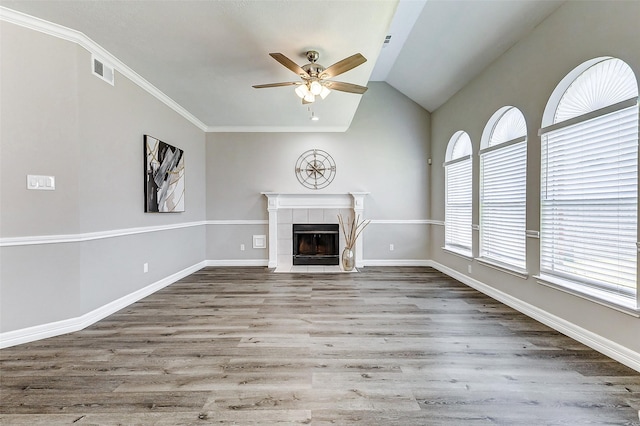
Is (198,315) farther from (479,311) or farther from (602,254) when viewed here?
(602,254)

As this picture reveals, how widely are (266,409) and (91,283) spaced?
232cm

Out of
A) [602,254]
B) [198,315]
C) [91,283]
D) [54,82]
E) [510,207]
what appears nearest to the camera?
[602,254]

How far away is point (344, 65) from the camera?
109 inches

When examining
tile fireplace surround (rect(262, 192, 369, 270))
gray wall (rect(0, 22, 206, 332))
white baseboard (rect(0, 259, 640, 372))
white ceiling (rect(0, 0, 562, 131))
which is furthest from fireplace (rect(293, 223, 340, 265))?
gray wall (rect(0, 22, 206, 332))

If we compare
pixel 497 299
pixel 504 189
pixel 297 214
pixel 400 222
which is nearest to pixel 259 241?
pixel 297 214

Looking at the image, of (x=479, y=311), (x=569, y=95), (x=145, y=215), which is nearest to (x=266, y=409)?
(x=479, y=311)

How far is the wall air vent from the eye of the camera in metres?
2.88

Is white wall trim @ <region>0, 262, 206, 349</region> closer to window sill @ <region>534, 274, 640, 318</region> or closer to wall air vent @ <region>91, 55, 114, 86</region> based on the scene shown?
wall air vent @ <region>91, 55, 114, 86</region>

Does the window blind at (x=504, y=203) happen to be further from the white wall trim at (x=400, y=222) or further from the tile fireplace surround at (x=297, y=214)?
the tile fireplace surround at (x=297, y=214)

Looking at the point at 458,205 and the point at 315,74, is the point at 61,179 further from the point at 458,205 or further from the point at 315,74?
the point at 458,205

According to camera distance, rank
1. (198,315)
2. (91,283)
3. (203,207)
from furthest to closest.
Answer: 1. (203,207)
2. (198,315)
3. (91,283)

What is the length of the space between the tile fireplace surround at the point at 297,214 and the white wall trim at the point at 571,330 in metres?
2.54

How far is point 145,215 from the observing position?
3740 mm

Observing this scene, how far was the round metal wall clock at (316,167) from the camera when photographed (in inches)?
225
